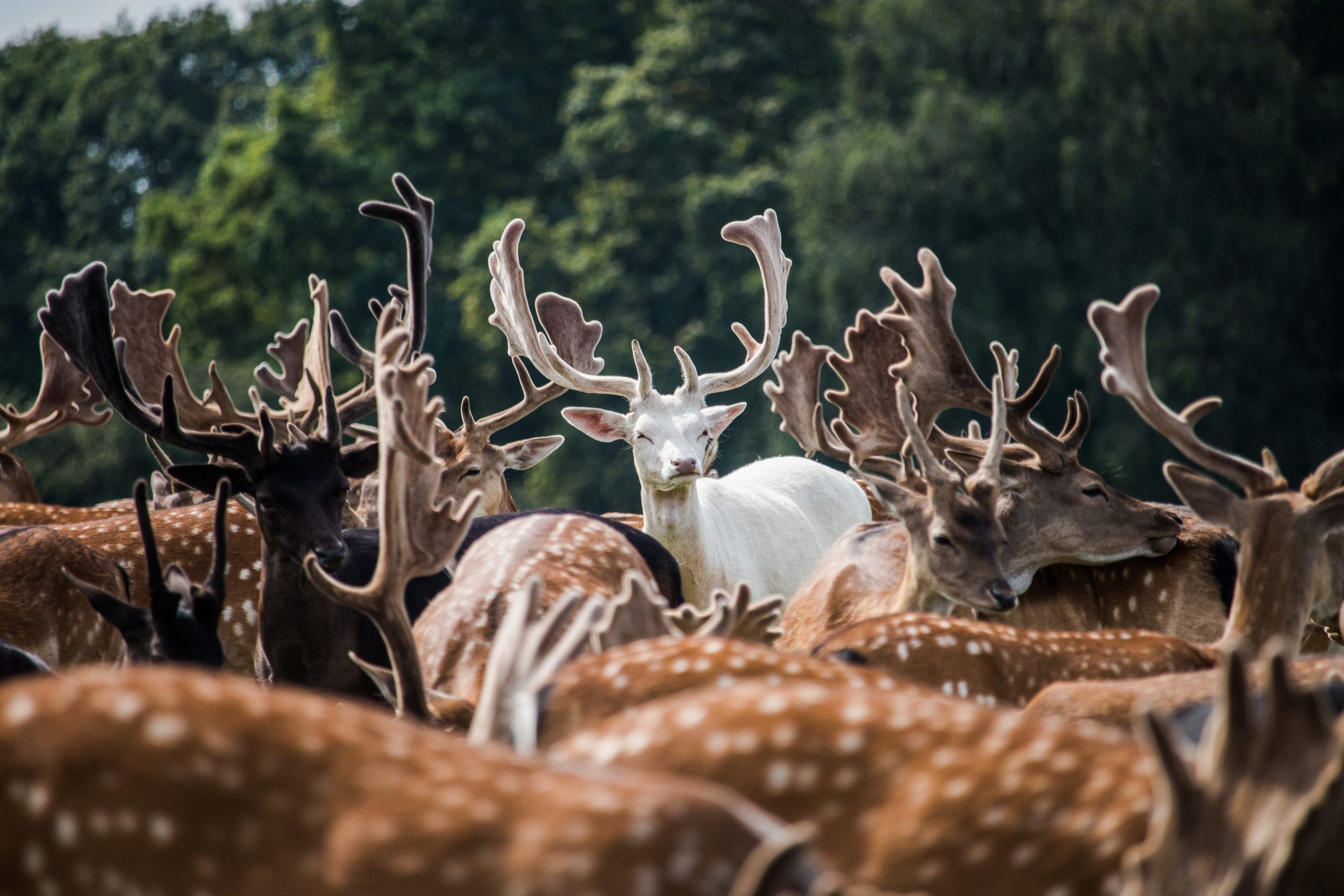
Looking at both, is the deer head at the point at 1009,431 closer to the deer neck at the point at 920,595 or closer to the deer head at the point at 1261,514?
the deer neck at the point at 920,595

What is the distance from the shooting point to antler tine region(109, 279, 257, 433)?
7191 millimetres

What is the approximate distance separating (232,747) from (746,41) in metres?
28.7

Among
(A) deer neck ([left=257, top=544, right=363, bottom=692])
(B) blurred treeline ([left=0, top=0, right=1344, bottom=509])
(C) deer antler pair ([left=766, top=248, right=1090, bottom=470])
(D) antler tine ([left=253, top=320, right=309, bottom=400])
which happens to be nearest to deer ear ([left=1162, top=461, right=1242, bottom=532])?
(C) deer antler pair ([left=766, top=248, right=1090, bottom=470])

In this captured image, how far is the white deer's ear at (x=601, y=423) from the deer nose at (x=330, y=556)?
102 inches

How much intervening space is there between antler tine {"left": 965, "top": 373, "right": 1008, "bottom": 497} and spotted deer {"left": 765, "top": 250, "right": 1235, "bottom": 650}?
390mm

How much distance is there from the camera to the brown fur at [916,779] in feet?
7.50

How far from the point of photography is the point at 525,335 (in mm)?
7375

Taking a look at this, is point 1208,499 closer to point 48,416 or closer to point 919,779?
point 919,779

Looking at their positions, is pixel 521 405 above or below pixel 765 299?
below

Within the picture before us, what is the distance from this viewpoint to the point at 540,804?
198 centimetres

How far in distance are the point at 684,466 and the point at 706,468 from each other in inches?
54.5

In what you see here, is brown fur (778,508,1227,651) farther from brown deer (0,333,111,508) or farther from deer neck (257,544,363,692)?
brown deer (0,333,111,508)

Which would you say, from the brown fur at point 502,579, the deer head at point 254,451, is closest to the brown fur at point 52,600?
the deer head at point 254,451

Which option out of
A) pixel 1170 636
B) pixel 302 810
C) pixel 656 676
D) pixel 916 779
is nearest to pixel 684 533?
pixel 1170 636
